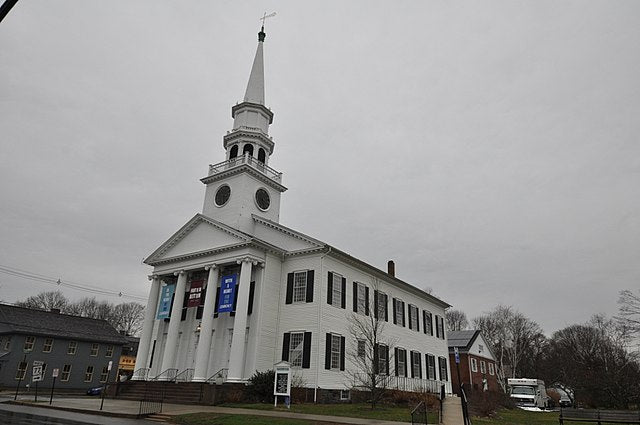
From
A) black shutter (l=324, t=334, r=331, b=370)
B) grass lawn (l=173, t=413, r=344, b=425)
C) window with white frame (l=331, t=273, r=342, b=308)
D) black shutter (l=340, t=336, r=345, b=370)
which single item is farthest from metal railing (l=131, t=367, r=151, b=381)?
grass lawn (l=173, t=413, r=344, b=425)

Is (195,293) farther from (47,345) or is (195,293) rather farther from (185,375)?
(47,345)

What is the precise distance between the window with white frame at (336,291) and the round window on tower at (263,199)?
Result: 9.00m

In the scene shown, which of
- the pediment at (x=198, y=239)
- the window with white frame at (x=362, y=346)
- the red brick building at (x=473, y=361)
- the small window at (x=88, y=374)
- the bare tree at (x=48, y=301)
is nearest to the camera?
the window with white frame at (x=362, y=346)

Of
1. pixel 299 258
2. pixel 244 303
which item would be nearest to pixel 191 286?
pixel 244 303

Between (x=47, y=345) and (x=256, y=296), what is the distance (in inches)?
1224

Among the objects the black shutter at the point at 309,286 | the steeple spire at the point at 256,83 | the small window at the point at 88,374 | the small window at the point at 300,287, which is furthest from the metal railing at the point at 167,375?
the small window at the point at 88,374

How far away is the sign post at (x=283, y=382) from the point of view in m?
24.0

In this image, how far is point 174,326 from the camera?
1240 inches

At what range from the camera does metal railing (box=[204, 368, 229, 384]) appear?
88.7ft

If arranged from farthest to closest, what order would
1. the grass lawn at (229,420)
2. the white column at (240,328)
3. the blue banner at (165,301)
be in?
the blue banner at (165,301)
the white column at (240,328)
the grass lawn at (229,420)

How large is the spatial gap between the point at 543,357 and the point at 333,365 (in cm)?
7428

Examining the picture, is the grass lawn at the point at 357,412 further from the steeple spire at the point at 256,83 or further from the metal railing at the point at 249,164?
the steeple spire at the point at 256,83

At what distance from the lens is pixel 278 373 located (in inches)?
970

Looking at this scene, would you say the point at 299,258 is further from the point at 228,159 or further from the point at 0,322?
the point at 0,322
